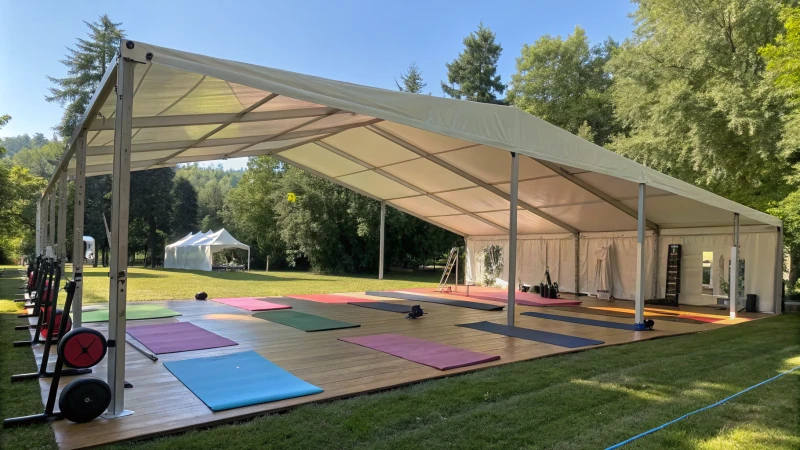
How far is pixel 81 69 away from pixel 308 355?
1219 inches

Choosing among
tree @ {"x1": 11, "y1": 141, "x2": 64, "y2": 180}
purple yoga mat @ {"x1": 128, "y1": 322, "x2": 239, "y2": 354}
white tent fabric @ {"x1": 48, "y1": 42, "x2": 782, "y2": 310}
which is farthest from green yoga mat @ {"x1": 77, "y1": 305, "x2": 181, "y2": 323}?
tree @ {"x1": 11, "y1": 141, "x2": 64, "y2": 180}

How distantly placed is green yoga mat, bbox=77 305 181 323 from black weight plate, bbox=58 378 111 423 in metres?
4.55

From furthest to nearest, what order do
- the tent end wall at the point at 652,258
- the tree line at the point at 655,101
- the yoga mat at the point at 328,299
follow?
the tree line at the point at 655,101, the yoga mat at the point at 328,299, the tent end wall at the point at 652,258

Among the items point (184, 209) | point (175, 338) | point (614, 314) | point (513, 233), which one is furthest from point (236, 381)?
point (184, 209)

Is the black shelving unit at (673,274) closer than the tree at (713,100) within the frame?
No

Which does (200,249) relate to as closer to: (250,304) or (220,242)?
(220,242)

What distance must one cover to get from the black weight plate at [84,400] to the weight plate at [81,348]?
0.51 ft

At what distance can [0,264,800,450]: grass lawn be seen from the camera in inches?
110

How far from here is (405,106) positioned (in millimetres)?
4469

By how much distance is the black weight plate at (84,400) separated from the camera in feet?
9.59

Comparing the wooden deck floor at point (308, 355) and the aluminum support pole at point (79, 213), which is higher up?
the aluminum support pole at point (79, 213)

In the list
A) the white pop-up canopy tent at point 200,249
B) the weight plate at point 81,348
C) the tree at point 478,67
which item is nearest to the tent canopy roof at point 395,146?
the weight plate at point 81,348

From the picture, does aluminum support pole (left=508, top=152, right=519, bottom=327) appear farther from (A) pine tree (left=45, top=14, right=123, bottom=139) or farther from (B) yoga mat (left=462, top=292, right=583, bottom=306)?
(A) pine tree (left=45, top=14, right=123, bottom=139)

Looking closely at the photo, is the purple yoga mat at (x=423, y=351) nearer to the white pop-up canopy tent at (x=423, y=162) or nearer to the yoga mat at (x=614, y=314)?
the white pop-up canopy tent at (x=423, y=162)
